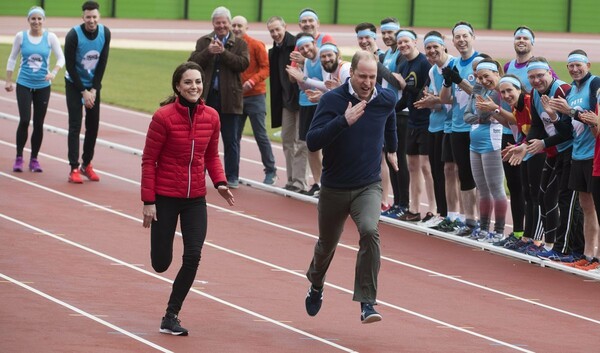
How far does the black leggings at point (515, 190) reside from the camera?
14.1 meters

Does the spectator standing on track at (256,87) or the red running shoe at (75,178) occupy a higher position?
the spectator standing on track at (256,87)

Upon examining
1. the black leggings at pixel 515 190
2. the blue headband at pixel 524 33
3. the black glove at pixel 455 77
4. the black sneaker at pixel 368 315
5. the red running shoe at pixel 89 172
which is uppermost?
the blue headband at pixel 524 33

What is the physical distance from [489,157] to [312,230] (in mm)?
2221

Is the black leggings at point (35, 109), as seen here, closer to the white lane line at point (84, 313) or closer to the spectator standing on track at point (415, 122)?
the spectator standing on track at point (415, 122)

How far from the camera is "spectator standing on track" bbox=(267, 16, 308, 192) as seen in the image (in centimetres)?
1748

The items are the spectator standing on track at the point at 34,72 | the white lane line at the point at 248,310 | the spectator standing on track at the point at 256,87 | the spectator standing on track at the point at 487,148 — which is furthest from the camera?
the spectator standing on track at the point at 256,87

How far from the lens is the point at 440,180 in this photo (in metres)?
15.1

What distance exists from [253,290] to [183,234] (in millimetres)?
2026

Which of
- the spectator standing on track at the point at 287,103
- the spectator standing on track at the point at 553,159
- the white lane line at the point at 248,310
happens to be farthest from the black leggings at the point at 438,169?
the white lane line at the point at 248,310

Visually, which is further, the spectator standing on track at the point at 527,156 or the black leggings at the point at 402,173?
the black leggings at the point at 402,173

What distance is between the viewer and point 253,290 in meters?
11.8

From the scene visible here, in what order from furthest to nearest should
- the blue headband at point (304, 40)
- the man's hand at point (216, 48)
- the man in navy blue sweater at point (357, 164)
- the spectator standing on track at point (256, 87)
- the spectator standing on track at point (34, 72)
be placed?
the spectator standing on track at point (256, 87) < the spectator standing on track at point (34, 72) < the man's hand at point (216, 48) < the blue headband at point (304, 40) < the man in navy blue sweater at point (357, 164)

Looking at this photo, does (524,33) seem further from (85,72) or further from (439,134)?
(85,72)

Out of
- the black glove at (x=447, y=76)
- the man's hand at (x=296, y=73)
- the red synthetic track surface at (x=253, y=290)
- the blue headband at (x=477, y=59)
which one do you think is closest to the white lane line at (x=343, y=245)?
the red synthetic track surface at (x=253, y=290)
